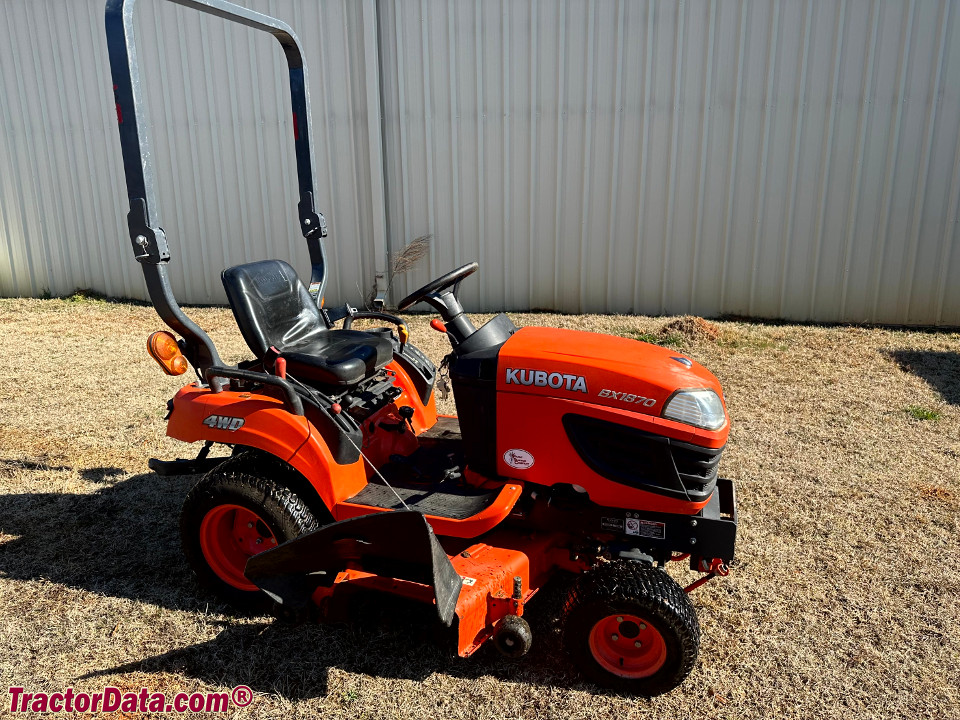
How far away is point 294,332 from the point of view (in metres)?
3.51

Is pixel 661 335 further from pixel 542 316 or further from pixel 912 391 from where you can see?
pixel 912 391

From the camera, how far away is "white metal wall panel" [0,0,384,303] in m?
8.26

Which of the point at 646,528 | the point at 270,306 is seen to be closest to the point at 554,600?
the point at 646,528

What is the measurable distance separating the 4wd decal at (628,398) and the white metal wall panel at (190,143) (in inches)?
248

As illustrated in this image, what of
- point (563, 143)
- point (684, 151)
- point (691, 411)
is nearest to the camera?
point (691, 411)

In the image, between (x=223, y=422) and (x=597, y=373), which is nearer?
(x=597, y=373)

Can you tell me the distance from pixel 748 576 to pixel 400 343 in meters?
1.99

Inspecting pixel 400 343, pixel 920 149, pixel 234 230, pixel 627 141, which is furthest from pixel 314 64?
pixel 920 149

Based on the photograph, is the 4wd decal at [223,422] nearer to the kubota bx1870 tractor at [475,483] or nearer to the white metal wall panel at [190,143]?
the kubota bx1870 tractor at [475,483]

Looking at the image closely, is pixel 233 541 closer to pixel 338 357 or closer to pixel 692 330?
pixel 338 357

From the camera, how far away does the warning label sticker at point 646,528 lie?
2582mm
